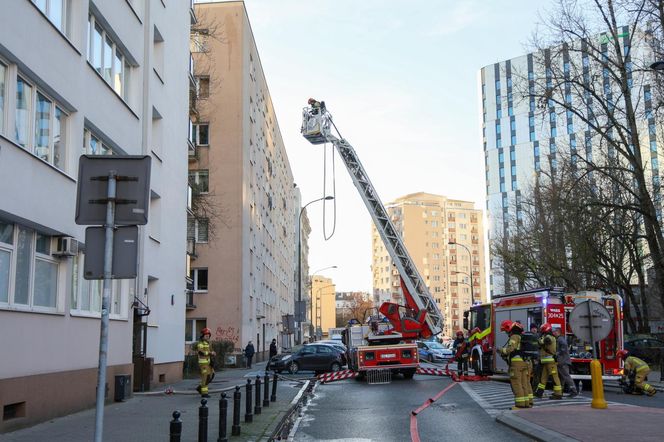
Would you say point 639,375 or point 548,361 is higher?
point 548,361

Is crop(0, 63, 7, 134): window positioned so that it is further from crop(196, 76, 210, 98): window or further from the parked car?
the parked car

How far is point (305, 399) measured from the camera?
17797 mm

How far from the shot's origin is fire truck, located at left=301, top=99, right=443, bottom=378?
77.5ft

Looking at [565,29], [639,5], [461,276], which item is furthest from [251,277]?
[461,276]

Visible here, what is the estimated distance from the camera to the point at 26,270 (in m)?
12.1

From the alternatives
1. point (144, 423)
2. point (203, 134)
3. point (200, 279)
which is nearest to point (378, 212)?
point (200, 279)

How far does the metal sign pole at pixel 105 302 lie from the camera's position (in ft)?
19.6

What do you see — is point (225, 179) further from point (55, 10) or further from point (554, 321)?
point (55, 10)

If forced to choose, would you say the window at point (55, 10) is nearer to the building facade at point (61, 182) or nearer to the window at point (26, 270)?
the building facade at point (61, 182)

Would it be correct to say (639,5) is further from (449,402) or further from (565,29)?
(449,402)

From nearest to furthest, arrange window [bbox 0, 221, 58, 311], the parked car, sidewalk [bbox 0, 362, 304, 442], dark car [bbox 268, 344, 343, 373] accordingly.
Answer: sidewalk [bbox 0, 362, 304, 442] → window [bbox 0, 221, 58, 311] → dark car [bbox 268, 344, 343, 373] → the parked car

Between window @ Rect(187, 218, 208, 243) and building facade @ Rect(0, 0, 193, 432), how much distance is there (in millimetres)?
16982

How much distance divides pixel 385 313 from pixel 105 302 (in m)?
20.6

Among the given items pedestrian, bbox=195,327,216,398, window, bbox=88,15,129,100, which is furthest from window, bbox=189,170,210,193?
pedestrian, bbox=195,327,216,398
